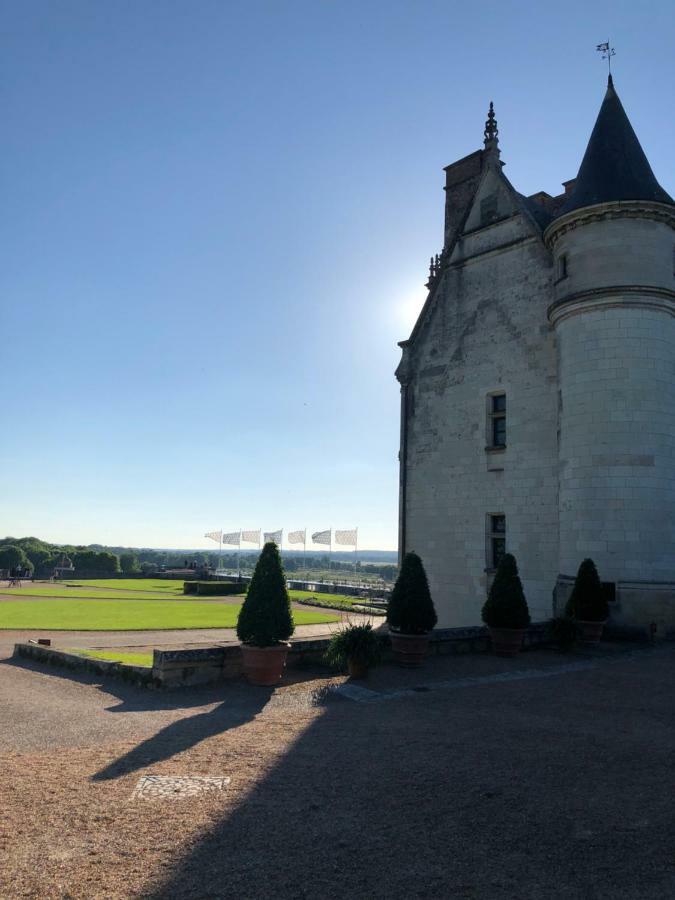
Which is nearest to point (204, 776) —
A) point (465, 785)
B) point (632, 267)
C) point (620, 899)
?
point (465, 785)

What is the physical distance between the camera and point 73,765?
22.0 ft

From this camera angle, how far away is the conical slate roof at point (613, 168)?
64.7 feet

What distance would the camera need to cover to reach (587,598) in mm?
16422

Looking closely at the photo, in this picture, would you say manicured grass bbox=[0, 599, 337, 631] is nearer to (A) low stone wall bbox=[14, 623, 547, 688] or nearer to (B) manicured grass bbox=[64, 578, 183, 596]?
(A) low stone wall bbox=[14, 623, 547, 688]

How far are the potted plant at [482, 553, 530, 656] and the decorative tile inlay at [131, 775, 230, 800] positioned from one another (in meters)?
9.53

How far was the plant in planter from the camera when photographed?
11352mm

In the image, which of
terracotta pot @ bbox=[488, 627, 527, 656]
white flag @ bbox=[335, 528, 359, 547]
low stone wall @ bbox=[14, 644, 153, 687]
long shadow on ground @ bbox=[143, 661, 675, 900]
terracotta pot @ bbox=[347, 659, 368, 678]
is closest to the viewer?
long shadow on ground @ bbox=[143, 661, 675, 900]

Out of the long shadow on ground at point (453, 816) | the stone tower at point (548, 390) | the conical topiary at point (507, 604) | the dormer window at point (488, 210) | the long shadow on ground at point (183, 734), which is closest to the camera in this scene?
the long shadow on ground at point (453, 816)

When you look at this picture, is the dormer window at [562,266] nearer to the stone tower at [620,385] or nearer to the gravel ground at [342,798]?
the stone tower at [620,385]

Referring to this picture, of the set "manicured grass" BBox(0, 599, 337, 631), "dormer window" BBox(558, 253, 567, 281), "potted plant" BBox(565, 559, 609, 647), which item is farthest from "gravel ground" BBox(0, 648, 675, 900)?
"dormer window" BBox(558, 253, 567, 281)

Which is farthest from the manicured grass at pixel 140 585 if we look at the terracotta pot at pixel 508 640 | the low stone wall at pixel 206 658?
the terracotta pot at pixel 508 640

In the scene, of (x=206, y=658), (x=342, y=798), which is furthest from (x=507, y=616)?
(x=342, y=798)

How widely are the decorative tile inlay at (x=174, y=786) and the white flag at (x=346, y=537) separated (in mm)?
56610

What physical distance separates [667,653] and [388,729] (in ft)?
33.3
